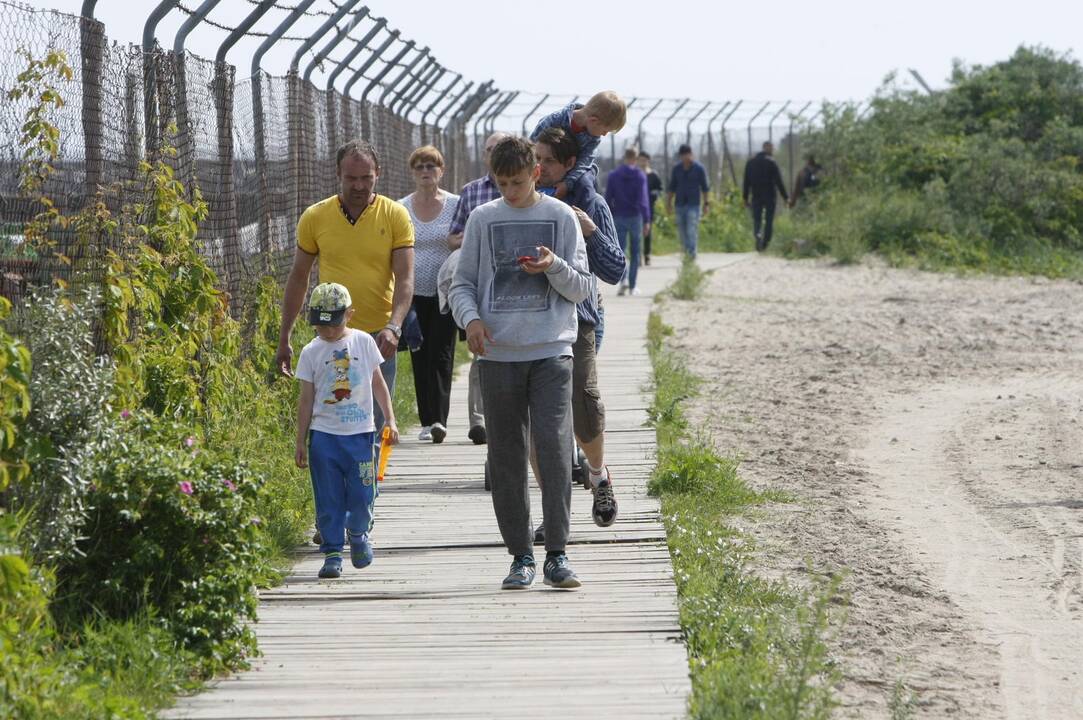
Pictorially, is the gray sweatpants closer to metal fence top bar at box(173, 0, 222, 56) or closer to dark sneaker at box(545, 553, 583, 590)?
dark sneaker at box(545, 553, 583, 590)

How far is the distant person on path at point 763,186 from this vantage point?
80.1 ft

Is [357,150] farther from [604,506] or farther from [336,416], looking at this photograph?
[604,506]

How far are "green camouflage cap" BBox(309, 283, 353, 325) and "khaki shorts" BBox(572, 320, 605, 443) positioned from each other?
999mm

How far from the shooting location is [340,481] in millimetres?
6059

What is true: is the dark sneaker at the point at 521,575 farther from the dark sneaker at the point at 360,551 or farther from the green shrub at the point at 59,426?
the green shrub at the point at 59,426

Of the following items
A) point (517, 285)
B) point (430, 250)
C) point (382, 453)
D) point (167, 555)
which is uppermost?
point (430, 250)

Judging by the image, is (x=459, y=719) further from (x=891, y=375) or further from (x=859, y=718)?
(x=891, y=375)

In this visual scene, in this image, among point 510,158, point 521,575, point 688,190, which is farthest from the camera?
point 688,190

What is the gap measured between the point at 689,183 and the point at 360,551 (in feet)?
50.8

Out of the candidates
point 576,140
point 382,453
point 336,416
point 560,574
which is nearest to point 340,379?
point 336,416

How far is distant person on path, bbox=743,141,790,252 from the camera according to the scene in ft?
80.1

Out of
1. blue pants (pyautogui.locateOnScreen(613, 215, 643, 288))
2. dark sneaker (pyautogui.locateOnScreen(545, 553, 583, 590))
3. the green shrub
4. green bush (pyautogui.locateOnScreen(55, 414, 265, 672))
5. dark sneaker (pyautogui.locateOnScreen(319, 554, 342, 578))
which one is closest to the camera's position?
the green shrub

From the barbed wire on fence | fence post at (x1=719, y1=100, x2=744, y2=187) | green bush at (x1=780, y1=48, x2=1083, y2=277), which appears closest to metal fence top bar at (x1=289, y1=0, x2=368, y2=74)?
the barbed wire on fence

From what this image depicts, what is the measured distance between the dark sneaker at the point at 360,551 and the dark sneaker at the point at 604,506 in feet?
3.43
